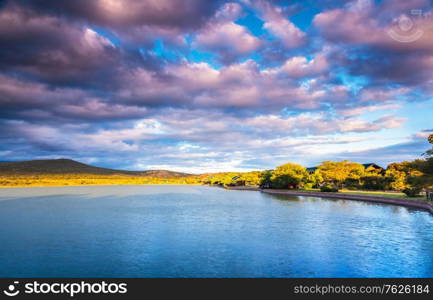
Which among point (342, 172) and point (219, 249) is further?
point (342, 172)

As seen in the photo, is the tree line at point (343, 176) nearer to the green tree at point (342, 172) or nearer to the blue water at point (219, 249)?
the green tree at point (342, 172)

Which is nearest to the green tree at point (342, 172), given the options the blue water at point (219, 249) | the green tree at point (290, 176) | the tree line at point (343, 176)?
the tree line at point (343, 176)

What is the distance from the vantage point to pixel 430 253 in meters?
22.9

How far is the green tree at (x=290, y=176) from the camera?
113 metres

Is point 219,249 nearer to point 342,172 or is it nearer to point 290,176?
point 290,176

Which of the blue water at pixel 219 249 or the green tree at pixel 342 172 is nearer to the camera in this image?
the blue water at pixel 219 249

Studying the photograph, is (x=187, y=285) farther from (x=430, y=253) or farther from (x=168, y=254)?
(x=430, y=253)

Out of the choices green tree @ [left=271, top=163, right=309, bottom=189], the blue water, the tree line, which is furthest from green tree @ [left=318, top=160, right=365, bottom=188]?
the blue water

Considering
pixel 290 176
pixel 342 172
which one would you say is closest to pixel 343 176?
pixel 342 172

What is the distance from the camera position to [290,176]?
373 feet

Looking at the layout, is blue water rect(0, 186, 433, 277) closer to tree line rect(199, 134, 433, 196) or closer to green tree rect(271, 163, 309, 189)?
tree line rect(199, 134, 433, 196)

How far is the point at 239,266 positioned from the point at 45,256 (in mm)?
14777

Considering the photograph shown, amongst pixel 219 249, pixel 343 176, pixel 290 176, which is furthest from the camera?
pixel 290 176

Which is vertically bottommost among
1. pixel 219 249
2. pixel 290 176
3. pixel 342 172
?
pixel 219 249
